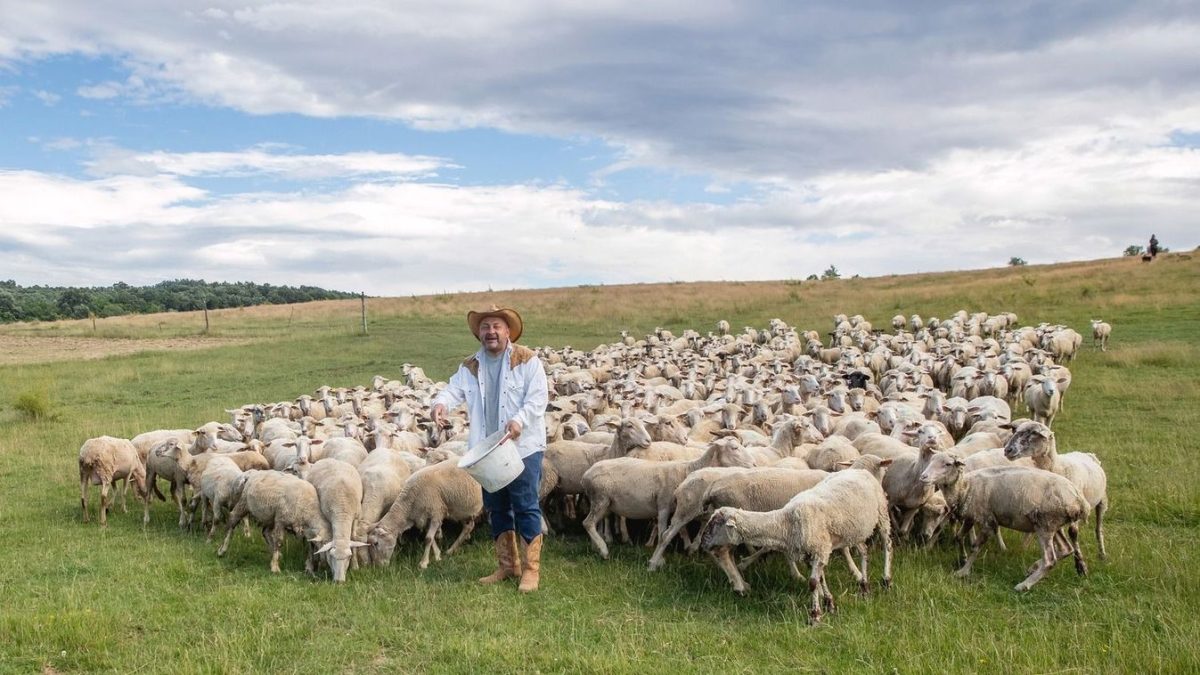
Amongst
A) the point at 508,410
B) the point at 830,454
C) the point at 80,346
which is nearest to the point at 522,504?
the point at 508,410

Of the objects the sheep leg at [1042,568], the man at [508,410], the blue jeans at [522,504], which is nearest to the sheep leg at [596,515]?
the man at [508,410]

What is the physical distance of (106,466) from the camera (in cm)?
1147

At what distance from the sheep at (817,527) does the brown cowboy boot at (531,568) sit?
1563 millimetres

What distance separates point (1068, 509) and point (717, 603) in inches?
122

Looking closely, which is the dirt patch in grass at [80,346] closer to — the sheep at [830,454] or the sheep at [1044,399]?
the sheep at [1044,399]

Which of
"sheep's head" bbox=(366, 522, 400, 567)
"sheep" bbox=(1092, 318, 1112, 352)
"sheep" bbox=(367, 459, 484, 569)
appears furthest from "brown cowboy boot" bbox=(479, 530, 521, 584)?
"sheep" bbox=(1092, 318, 1112, 352)

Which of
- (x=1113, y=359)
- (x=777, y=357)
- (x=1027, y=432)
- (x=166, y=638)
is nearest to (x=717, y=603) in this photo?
(x=1027, y=432)

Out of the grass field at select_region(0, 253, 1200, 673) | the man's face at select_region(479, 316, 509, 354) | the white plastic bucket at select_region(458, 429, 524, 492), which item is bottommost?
the grass field at select_region(0, 253, 1200, 673)

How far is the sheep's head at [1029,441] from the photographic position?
8.96 meters

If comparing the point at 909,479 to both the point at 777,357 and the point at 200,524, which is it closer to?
the point at 200,524

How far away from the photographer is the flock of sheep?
7828mm

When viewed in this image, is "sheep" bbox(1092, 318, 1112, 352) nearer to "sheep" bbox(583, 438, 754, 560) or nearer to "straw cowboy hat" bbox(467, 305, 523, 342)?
"sheep" bbox(583, 438, 754, 560)

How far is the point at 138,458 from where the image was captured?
12078 millimetres

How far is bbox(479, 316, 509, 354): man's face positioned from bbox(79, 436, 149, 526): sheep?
6033mm
